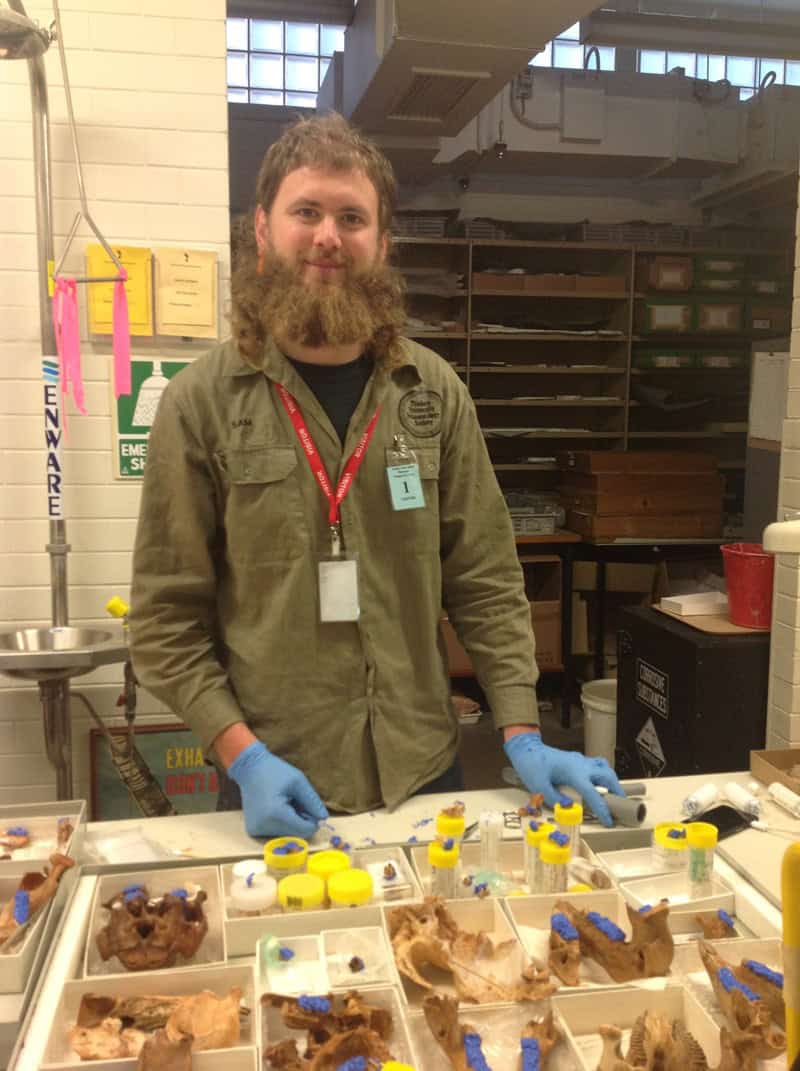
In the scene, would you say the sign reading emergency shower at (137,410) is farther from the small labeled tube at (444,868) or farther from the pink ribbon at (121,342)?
the small labeled tube at (444,868)

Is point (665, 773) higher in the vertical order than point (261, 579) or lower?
lower

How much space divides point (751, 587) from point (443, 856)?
2.10 metres

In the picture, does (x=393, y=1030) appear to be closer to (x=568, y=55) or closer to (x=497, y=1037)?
(x=497, y=1037)

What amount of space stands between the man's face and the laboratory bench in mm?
879

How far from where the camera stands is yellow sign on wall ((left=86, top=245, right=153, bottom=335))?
2.69 meters

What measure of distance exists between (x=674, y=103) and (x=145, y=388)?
4.48 m

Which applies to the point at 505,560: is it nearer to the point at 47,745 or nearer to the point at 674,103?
the point at 47,745

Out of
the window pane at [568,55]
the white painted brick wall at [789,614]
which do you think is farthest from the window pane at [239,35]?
the white painted brick wall at [789,614]

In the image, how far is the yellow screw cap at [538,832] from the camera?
1.25 meters

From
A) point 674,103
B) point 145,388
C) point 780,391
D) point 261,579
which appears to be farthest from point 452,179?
point 261,579

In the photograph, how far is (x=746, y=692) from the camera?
2879 millimetres

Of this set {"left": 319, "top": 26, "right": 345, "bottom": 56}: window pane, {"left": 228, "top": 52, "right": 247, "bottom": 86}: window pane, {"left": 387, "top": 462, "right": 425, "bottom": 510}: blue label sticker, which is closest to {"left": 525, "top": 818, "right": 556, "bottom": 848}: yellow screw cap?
{"left": 387, "top": 462, "right": 425, "bottom": 510}: blue label sticker

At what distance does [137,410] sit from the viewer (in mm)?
2783

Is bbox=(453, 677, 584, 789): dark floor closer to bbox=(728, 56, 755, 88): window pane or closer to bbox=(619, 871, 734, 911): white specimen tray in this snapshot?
bbox=(619, 871, 734, 911): white specimen tray
